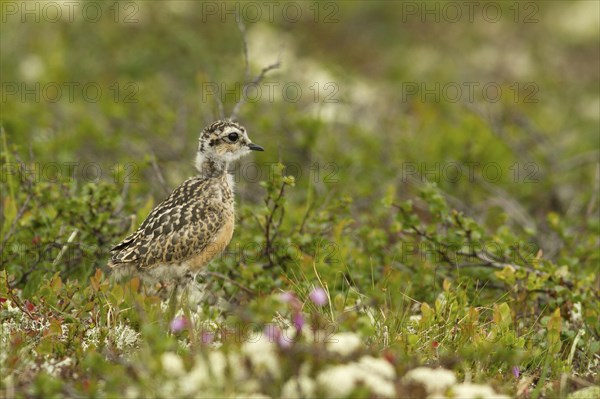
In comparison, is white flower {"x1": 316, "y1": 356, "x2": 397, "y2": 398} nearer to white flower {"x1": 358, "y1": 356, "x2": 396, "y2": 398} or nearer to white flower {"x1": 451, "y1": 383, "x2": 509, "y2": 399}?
white flower {"x1": 358, "y1": 356, "x2": 396, "y2": 398}

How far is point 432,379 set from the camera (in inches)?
200

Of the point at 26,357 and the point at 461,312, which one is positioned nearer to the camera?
the point at 26,357

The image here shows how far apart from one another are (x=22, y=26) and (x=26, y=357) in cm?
1283

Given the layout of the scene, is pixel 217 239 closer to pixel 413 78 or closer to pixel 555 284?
pixel 555 284

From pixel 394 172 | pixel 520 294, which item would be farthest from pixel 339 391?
pixel 394 172

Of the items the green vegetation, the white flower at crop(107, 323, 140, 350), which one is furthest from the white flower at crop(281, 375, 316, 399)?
the white flower at crop(107, 323, 140, 350)

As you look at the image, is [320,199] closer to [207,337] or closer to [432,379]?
[207,337]

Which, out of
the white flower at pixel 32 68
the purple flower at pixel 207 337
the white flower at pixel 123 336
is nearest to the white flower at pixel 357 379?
the purple flower at pixel 207 337

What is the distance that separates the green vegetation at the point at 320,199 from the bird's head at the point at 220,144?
1.75 ft

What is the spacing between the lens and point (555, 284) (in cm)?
794

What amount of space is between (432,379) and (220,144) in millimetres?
4089

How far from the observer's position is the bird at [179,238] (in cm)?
750

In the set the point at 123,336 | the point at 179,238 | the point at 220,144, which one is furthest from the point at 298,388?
the point at 220,144

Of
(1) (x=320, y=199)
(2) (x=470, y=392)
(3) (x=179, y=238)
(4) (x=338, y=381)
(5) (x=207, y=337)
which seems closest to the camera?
(4) (x=338, y=381)
